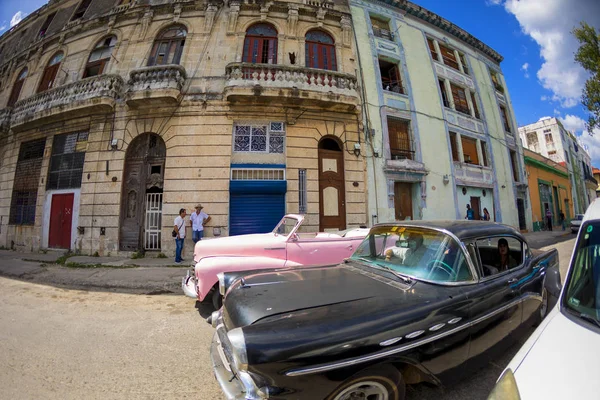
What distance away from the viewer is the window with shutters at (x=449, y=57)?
13.2m

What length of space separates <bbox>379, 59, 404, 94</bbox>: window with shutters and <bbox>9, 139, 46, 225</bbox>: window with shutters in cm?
1596

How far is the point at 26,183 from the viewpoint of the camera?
33.1 ft

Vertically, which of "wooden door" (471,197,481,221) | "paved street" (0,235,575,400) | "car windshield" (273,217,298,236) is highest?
"wooden door" (471,197,481,221)

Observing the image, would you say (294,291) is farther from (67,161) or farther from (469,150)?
(469,150)

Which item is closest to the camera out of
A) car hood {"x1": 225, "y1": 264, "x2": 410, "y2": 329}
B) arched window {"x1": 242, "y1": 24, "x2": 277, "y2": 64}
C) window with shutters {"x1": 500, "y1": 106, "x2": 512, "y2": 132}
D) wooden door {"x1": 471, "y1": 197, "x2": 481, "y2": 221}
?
car hood {"x1": 225, "y1": 264, "x2": 410, "y2": 329}

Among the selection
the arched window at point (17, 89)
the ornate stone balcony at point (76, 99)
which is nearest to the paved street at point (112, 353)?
the ornate stone balcony at point (76, 99)

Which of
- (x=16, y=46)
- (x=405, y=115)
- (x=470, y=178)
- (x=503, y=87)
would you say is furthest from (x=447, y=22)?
(x=16, y=46)

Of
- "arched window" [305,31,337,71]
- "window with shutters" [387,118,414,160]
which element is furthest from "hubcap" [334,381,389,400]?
"arched window" [305,31,337,71]

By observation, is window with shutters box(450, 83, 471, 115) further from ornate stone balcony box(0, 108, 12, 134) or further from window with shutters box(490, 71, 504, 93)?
ornate stone balcony box(0, 108, 12, 134)

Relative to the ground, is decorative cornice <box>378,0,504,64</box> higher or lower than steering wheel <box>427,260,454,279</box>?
higher

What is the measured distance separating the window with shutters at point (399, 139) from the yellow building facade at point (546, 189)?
1237 centimetres

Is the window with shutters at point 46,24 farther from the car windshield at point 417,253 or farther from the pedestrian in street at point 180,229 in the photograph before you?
the car windshield at point 417,253

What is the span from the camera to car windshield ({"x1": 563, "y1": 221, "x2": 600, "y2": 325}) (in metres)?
1.23

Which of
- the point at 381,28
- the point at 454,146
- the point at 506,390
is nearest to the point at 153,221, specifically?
the point at 506,390
